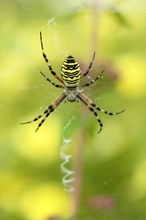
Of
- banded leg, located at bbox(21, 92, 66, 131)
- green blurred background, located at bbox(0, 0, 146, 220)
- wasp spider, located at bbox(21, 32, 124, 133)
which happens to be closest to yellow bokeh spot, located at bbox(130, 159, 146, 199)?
green blurred background, located at bbox(0, 0, 146, 220)

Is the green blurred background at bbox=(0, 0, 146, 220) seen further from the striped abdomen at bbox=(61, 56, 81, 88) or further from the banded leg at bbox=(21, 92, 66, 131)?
the striped abdomen at bbox=(61, 56, 81, 88)

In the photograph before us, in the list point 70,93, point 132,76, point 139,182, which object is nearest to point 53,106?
point 70,93

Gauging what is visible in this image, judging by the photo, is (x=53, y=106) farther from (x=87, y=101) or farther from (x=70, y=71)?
(x=70, y=71)

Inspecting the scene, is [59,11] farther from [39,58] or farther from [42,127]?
[42,127]

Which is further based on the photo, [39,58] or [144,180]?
[39,58]

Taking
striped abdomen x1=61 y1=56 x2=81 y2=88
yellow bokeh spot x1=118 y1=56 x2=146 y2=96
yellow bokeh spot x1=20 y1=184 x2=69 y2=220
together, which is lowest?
yellow bokeh spot x1=20 y1=184 x2=69 y2=220

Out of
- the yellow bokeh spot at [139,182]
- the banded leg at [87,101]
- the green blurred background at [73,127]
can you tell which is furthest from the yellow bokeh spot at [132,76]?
the yellow bokeh spot at [139,182]

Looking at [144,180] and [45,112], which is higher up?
[45,112]

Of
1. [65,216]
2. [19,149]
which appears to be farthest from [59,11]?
[65,216]
